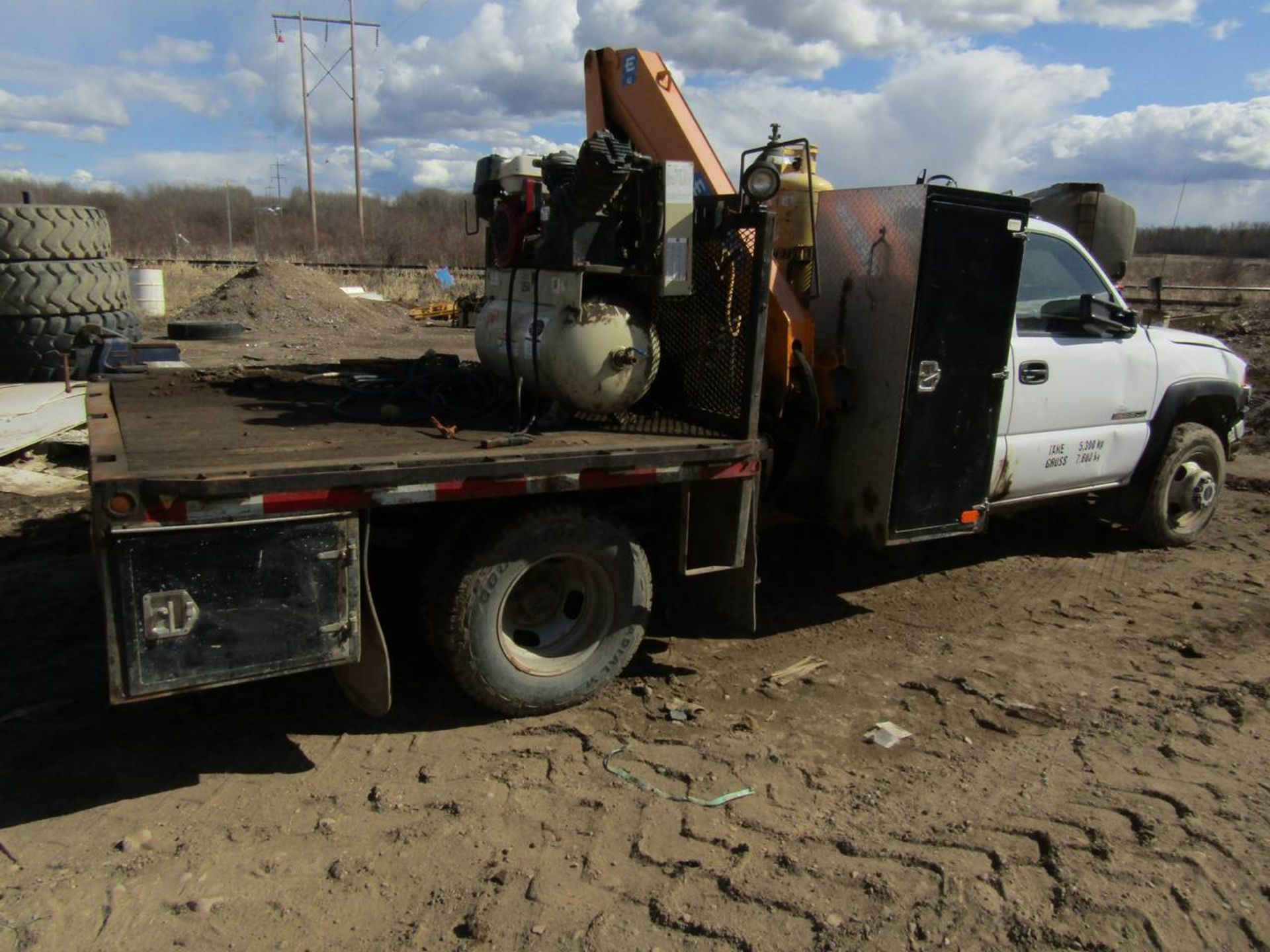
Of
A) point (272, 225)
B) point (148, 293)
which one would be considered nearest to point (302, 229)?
point (272, 225)

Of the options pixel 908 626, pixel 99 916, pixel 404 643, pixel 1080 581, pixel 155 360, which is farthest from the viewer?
pixel 155 360

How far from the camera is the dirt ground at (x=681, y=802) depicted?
2812mm

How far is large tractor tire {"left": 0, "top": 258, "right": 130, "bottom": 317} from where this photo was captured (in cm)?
912

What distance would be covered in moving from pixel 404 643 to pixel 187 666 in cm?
172

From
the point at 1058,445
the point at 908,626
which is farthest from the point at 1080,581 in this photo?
the point at 908,626

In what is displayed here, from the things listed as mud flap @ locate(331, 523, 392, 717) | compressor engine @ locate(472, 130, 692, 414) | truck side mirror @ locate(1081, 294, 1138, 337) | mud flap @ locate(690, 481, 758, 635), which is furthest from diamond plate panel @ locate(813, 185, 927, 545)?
mud flap @ locate(331, 523, 392, 717)

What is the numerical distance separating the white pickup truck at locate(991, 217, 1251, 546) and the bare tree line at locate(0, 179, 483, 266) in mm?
31553

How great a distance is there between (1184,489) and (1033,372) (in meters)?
2.11

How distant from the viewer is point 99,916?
8.98 feet

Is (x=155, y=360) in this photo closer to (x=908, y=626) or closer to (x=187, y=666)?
(x=187, y=666)

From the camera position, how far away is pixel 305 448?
3719 millimetres

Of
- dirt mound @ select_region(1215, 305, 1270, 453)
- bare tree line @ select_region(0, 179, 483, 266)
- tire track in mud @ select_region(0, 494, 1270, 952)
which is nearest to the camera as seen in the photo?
tire track in mud @ select_region(0, 494, 1270, 952)

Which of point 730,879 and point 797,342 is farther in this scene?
point 797,342

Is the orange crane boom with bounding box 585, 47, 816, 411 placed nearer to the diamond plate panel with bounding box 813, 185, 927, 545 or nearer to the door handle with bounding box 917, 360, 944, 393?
the diamond plate panel with bounding box 813, 185, 927, 545
